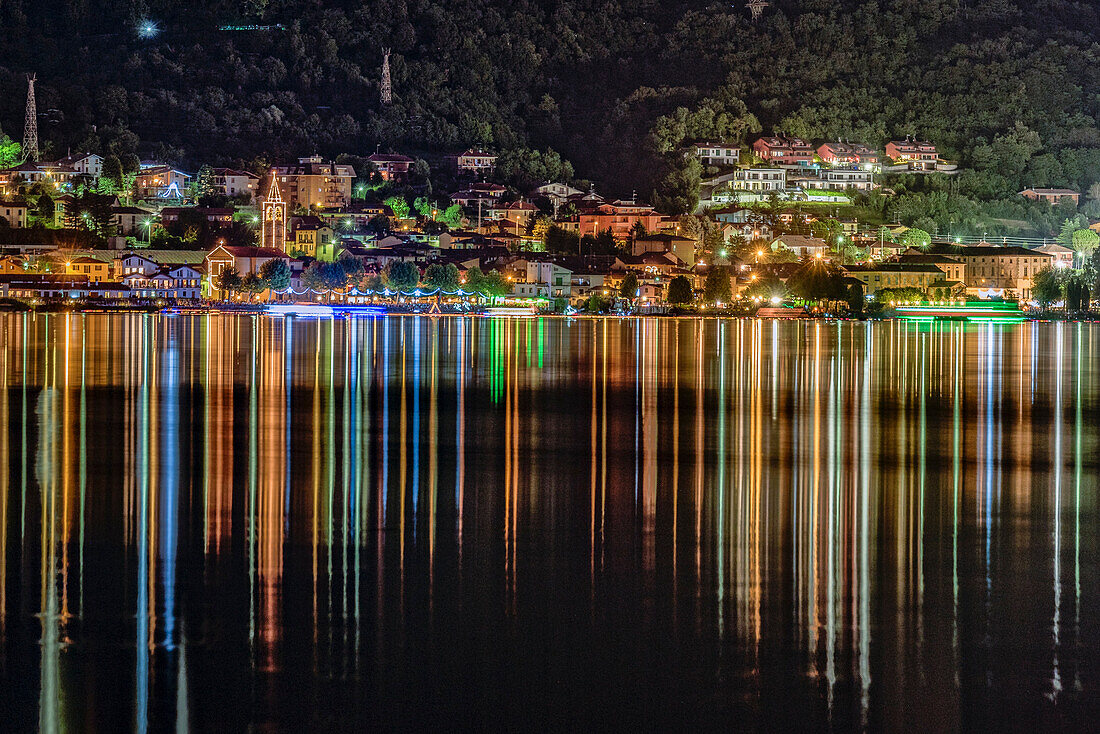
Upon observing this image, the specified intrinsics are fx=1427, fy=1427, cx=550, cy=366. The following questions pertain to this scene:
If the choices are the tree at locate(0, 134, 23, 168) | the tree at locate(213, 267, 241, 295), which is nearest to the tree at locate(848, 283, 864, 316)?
the tree at locate(213, 267, 241, 295)

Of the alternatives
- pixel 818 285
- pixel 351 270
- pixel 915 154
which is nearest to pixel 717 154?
pixel 915 154

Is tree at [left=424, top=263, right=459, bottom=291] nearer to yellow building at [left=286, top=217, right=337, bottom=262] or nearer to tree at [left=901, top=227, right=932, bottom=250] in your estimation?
yellow building at [left=286, top=217, right=337, bottom=262]

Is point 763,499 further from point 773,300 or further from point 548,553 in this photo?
point 773,300

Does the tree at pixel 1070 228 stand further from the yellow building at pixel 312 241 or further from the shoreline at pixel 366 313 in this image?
the yellow building at pixel 312 241

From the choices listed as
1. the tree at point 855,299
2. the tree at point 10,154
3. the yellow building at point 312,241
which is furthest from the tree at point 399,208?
the tree at point 855,299

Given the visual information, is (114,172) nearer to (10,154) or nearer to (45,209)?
(45,209)
